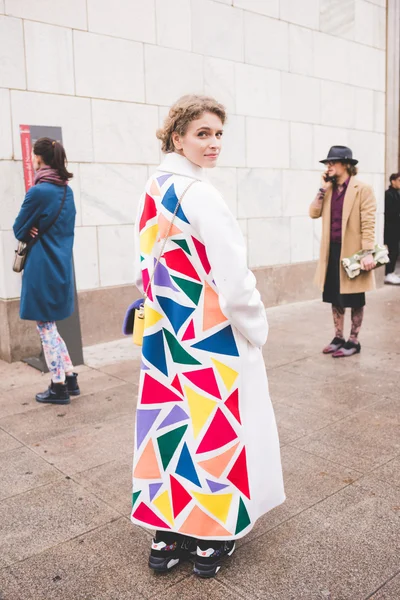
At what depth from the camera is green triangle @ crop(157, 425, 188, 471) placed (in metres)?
2.51

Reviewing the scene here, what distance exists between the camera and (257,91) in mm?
8211

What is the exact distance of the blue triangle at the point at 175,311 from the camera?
8.02ft

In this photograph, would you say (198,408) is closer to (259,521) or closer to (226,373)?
(226,373)

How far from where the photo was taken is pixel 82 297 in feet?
21.6

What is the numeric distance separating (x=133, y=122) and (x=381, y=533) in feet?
17.3

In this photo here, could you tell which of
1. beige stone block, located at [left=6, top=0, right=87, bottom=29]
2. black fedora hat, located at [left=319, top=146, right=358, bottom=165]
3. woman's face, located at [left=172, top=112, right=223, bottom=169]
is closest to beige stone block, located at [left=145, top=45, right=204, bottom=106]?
beige stone block, located at [left=6, top=0, right=87, bottom=29]

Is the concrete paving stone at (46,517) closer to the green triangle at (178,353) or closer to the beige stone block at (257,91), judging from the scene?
the green triangle at (178,353)

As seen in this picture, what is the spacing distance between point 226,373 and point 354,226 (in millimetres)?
3684

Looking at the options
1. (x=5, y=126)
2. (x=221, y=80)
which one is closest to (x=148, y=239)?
(x=5, y=126)

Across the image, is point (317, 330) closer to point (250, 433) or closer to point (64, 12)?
point (64, 12)

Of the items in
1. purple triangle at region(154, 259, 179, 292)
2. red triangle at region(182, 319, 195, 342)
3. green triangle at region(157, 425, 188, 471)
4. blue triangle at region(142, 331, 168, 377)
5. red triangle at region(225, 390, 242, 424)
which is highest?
purple triangle at region(154, 259, 179, 292)

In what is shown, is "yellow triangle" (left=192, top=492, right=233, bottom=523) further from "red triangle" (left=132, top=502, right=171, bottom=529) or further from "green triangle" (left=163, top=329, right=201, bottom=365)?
"green triangle" (left=163, top=329, right=201, bottom=365)

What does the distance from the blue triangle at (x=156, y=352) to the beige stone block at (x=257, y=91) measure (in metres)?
6.07

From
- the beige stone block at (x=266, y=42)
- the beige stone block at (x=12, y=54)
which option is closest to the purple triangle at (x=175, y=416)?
the beige stone block at (x=12, y=54)
